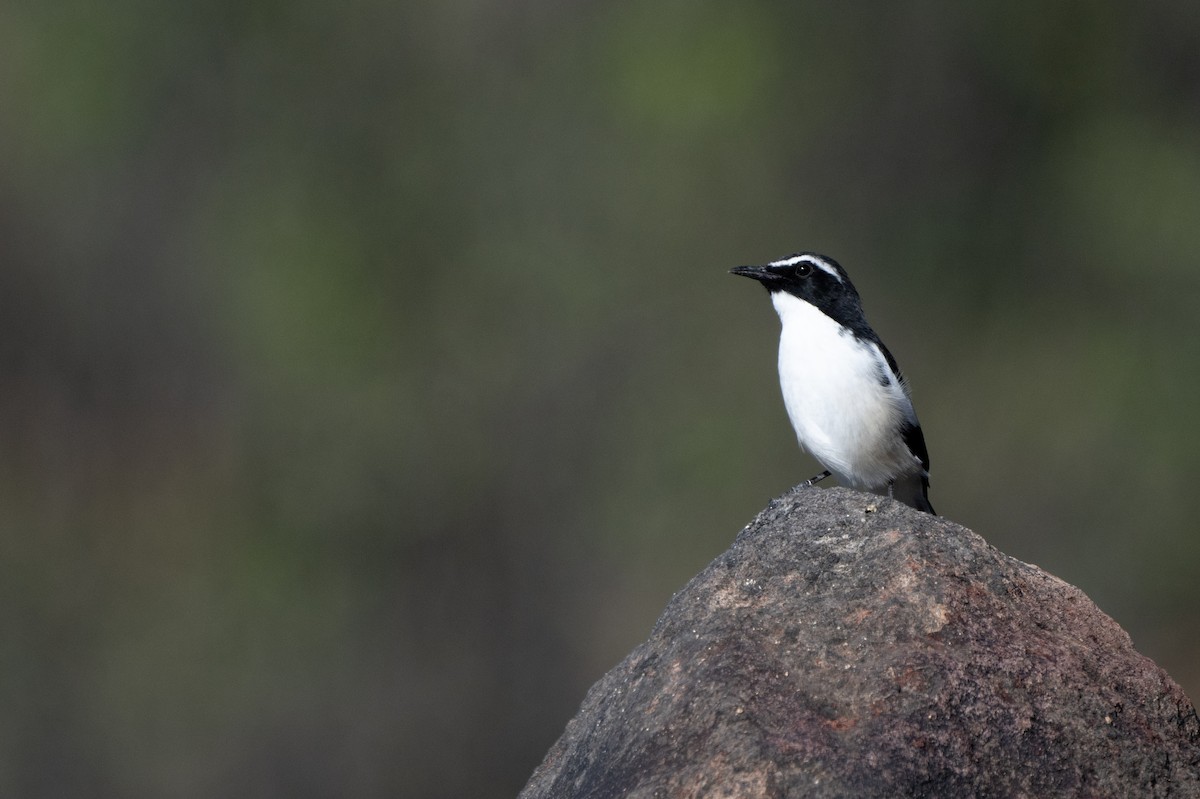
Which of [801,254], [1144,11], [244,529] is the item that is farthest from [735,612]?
[1144,11]

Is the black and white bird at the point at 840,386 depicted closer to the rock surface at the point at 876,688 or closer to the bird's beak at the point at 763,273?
the bird's beak at the point at 763,273

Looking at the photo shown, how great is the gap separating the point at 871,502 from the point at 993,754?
1362 millimetres

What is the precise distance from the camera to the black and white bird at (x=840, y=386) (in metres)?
8.17

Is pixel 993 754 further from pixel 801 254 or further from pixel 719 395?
pixel 719 395

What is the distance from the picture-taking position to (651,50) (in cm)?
2134

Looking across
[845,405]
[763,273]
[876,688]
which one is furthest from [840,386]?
[876,688]

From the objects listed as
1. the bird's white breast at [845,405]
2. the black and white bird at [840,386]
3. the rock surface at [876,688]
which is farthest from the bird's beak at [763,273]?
the rock surface at [876,688]

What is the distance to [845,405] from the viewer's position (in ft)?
26.7

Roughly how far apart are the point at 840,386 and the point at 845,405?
4.0 inches

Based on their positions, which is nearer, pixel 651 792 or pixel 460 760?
pixel 651 792

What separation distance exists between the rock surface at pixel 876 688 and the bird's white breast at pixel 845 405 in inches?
67.8

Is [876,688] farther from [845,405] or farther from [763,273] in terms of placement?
[763,273]

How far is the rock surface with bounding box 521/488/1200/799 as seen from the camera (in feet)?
17.5

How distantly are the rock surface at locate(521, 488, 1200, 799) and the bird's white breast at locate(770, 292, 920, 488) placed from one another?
172cm
